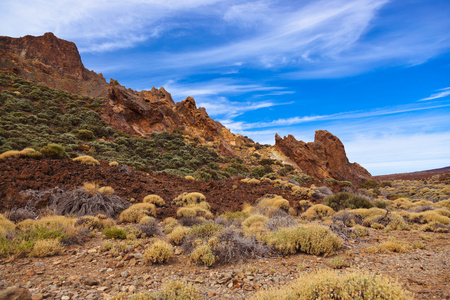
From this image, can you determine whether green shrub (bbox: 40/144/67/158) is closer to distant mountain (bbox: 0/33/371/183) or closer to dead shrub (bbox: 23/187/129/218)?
dead shrub (bbox: 23/187/129/218)

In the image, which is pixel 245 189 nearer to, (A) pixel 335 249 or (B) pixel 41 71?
(A) pixel 335 249

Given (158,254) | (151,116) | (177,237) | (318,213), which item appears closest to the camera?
(158,254)

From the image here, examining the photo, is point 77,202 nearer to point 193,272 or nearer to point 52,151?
point 193,272

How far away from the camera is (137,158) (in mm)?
21109

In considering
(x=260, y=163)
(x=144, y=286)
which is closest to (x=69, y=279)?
(x=144, y=286)

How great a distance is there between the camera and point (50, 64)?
45406 millimetres

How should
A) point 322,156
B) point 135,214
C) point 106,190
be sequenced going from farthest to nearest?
point 322,156, point 106,190, point 135,214

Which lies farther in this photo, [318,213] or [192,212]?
[318,213]

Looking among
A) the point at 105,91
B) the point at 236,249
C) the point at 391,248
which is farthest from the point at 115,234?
the point at 105,91

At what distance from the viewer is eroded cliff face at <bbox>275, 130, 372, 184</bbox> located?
3334cm

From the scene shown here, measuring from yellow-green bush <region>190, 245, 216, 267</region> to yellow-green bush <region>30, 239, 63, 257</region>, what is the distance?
10.1ft

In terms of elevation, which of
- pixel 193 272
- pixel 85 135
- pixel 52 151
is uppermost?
pixel 85 135

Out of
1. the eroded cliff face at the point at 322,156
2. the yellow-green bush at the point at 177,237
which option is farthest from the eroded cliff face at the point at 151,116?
the yellow-green bush at the point at 177,237

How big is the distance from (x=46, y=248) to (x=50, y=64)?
55.4 metres
